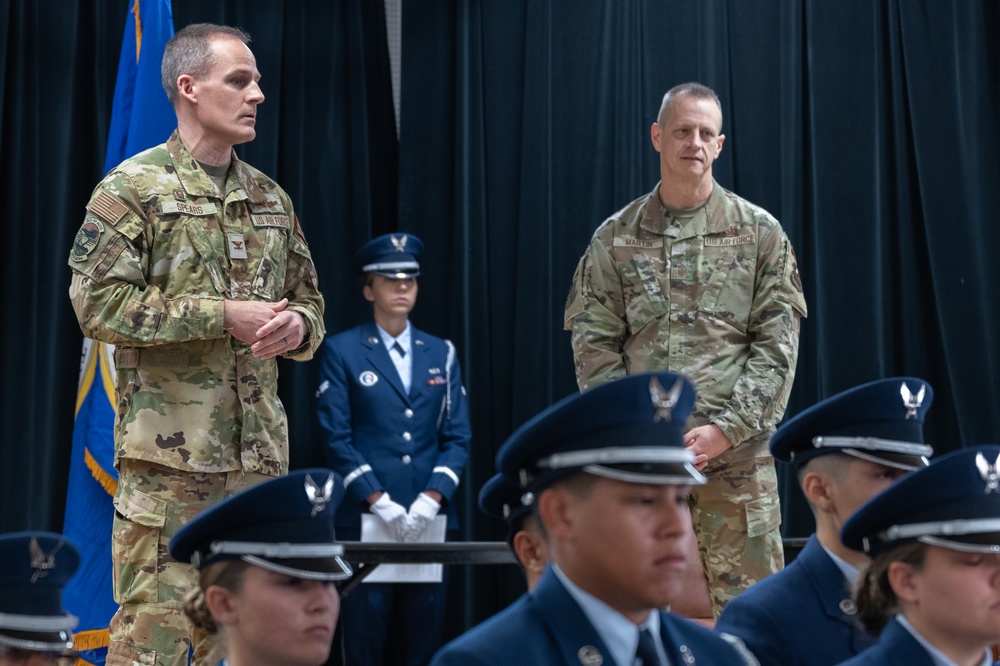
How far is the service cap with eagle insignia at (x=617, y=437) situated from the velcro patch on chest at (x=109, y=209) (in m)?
1.64

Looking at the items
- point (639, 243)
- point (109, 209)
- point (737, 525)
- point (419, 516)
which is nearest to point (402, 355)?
point (419, 516)

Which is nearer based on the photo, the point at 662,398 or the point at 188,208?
the point at 662,398

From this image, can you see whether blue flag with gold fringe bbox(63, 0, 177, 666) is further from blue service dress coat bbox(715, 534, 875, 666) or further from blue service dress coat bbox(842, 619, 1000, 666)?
blue service dress coat bbox(842, 619, 1000, 666)

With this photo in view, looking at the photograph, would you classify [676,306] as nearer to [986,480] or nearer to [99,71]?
[986,480]

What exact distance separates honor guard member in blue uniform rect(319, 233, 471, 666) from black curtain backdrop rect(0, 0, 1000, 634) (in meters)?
0.34

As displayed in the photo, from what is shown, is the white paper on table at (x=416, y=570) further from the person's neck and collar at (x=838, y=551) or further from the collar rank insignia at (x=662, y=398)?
the collar rank insignia at (x=662, y=398)

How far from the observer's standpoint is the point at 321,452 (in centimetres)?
548

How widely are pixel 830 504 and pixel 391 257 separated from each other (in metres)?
2.98

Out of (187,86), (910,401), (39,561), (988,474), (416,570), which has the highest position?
(187,86)

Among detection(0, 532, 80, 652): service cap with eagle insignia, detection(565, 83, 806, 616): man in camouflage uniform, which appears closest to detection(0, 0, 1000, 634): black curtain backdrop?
detection(565, 83, 806, 616): man in camouflage uniform

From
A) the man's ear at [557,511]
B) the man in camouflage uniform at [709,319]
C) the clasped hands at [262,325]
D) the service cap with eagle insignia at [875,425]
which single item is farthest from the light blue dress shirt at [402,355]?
the man's ear at [557,511]

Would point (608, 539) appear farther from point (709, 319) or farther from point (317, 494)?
point (709, 319)

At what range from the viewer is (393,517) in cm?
490

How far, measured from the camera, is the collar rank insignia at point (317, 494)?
81.9 inches
